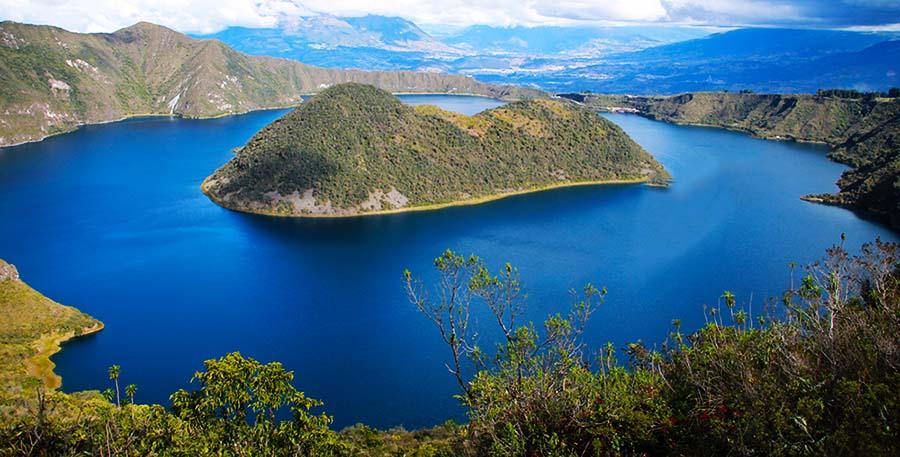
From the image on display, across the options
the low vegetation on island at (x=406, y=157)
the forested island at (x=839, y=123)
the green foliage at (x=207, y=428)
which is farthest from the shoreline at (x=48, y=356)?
the forested island at (x=839, y=123)

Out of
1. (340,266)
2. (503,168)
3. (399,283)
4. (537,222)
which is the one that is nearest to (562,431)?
(399,283)

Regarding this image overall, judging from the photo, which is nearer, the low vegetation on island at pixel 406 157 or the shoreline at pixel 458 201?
the shoreline at pixel 458 201

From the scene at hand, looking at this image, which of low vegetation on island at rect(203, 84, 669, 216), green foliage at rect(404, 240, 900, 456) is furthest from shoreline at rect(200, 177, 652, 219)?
green foliage at rect(404, 240, 900, 456)

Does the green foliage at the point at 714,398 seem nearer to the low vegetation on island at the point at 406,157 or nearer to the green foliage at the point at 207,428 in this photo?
the green foliage at the point at 207,428

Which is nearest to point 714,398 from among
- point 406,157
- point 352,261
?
point 352,261

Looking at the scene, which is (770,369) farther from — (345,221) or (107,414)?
(345,221)

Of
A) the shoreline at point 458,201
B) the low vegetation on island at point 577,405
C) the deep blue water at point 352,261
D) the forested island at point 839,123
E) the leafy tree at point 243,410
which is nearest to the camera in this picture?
the low vegetation on island at point 577,405

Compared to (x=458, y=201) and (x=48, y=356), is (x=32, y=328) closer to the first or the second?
(x=48, y=356)
